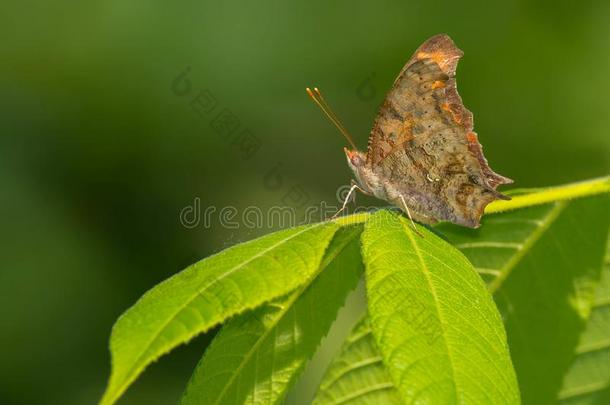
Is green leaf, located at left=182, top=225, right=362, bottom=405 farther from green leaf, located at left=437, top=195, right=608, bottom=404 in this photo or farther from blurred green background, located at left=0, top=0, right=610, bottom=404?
blurred green background, located at left=0, top=0, right=610, bottom=404

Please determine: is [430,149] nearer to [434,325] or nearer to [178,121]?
[434,325]

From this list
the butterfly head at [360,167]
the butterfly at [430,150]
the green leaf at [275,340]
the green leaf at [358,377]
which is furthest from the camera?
the butterfly head at [360,167]

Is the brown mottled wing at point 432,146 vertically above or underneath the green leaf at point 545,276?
above

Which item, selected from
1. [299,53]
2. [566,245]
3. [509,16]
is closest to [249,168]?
[299,53]

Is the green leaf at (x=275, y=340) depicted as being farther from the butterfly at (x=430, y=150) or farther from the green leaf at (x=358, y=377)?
the butterfly at (x=430, y=150)

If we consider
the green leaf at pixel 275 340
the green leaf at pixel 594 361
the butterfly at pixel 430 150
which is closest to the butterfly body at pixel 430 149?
the butterfly at pixel 430 150

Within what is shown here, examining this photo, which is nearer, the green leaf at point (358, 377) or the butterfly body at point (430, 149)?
the green leaf at point (358, 377)

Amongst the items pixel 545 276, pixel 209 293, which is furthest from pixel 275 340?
pixel 545 276
